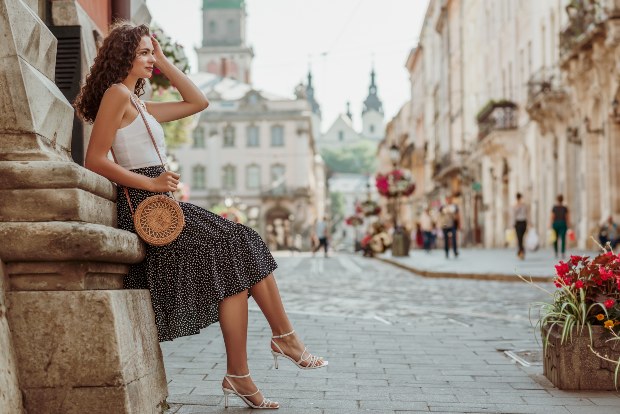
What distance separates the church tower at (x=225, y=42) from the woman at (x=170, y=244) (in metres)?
95.6

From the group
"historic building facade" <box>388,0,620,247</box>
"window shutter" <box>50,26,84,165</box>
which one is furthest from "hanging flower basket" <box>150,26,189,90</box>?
"historic building facade" <box>388,0,620,247</box>

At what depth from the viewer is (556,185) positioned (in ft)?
104

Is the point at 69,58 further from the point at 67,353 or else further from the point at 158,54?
the point at 67,353

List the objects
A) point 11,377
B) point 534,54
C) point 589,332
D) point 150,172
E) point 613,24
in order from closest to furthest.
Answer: point 11,377 < point 150,172 < point 589,332 < point 613,24 < point 534,54

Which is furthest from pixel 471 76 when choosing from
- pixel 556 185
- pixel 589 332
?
pixel 589 332

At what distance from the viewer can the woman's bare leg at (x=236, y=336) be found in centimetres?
435

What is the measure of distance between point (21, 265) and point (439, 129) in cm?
6053

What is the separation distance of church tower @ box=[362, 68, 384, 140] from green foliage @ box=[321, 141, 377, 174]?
11580mm

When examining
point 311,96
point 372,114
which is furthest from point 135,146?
point 372,114

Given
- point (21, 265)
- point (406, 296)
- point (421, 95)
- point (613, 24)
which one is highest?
point (421, 95)

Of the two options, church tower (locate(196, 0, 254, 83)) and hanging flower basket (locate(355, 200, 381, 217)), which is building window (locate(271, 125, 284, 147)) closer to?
church tower (locate(196, 0, 254, 83))

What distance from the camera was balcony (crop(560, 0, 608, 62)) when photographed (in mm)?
22875

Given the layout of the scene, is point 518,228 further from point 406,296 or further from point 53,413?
point 53,413

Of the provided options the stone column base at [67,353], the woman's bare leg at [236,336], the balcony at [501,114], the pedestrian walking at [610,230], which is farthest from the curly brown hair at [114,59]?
the balcony at [501,114]
